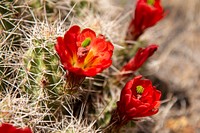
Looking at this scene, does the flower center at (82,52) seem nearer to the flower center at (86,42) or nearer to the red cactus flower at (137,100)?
the flower center at (86,42)

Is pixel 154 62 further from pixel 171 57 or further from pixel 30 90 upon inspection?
pixel 30 90

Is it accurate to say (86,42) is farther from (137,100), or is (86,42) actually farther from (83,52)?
(137,100)

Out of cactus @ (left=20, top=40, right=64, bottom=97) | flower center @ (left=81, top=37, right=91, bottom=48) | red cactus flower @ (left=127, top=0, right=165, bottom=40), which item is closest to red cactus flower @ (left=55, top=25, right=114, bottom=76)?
flower center @ (left=81, top=37, right=91, bottom=48)

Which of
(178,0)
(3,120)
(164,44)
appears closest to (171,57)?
(164,44)

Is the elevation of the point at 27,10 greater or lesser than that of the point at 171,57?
greater

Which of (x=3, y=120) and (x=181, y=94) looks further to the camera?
(x=181, y=94)

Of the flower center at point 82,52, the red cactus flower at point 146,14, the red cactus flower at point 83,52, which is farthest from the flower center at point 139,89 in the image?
the red cactus flower at point 146,14

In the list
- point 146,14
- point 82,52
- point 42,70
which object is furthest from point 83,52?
point 146,14
